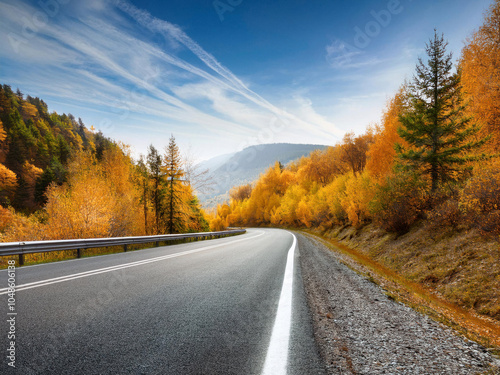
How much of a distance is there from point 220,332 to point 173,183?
22.6m

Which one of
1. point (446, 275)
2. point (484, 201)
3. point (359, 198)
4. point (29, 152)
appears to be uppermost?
point (29, 152)

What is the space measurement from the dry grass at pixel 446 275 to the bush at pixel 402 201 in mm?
989

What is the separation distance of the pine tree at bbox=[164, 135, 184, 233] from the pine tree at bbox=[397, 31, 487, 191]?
18883 millimetres

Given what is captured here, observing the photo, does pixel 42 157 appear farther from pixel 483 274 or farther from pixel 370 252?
pixel 483 274

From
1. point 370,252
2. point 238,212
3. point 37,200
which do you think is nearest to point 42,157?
point 37,200

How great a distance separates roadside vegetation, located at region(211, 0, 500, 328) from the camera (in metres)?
7.87

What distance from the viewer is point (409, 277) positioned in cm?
941

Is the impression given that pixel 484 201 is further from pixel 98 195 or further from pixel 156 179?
pixel 156 179

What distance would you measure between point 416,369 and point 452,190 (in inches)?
542

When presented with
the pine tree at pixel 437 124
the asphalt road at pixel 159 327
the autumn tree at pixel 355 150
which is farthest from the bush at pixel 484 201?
the autumn tree at pixel 355 150

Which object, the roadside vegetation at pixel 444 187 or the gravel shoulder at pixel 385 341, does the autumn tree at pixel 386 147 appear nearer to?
the roadside vegetation at pixel 444 187

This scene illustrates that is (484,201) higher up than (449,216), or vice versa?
(484,201)

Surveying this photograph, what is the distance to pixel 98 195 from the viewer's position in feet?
51.5
